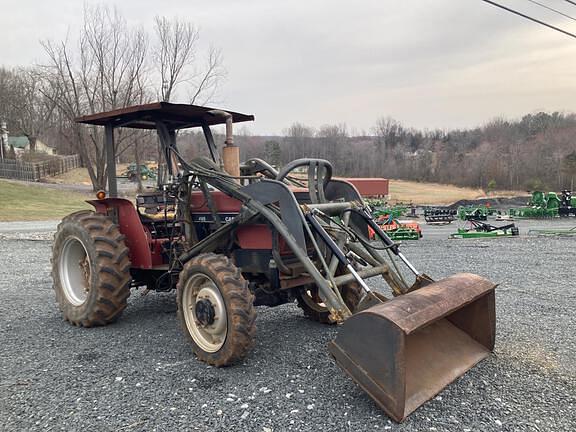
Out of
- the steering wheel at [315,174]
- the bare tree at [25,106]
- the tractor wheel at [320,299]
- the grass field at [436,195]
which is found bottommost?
the grass field at [436,195]

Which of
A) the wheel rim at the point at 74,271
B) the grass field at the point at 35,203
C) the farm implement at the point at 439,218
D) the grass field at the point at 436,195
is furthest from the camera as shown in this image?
the grass field at the point at 436,195

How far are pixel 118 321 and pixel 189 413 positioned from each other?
259 centimetres

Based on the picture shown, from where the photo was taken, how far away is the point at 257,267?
4.73 meters

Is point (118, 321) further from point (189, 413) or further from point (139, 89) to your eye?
point (139, 89)

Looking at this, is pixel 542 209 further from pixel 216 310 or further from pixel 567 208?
pixel 216 310

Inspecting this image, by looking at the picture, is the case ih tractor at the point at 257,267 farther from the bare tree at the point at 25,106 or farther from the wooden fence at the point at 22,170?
the bare tree at the point at 25,106

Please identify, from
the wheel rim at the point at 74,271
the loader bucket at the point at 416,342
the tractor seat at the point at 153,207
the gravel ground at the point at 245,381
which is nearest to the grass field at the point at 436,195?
the tractor seat at the point at 153,207

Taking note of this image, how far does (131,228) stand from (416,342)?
334 cm

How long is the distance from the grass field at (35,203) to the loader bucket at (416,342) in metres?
19.3

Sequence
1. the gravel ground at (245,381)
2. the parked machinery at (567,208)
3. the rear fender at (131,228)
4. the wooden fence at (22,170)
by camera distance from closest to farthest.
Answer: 1. the gravel ground at (245,381)
2. the rear fender at (131,228)
3. the parked machinery at (567,208)
4. the wooden fence at (22,170)

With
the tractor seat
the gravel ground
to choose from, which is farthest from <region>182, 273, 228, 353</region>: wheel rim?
the tractor seat

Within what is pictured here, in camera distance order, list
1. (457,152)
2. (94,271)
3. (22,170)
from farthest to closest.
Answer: (457,152), (22,170), (94,271)

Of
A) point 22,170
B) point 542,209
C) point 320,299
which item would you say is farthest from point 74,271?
point 22,170

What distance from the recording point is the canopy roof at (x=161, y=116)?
503cm
